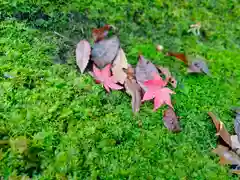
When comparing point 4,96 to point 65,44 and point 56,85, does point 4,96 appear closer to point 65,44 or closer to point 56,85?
point 56,85

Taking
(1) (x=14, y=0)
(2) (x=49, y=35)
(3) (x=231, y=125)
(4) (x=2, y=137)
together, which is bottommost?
(3) (x=231, y=125)

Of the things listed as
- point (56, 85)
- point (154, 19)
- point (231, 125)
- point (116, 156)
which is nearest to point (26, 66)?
point (56, 85)

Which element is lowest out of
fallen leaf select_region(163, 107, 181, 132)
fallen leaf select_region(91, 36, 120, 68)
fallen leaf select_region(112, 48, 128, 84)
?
fallen leaf select_region(163, 107, 181, 132)

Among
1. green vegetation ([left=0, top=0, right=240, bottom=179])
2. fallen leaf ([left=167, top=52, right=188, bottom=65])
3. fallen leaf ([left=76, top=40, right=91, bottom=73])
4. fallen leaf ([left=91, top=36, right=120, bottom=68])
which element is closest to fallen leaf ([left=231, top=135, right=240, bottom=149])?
green vegetation ([left=0, top=0, right=240, bottom=179])

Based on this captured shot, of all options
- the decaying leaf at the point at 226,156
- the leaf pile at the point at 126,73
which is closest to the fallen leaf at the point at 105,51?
the leaf pile at the point at 126,73

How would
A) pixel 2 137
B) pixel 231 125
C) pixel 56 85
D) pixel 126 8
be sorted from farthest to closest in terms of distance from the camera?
pixel 126 8, pixel 231 125, pixel 56 85, pixel 2 137

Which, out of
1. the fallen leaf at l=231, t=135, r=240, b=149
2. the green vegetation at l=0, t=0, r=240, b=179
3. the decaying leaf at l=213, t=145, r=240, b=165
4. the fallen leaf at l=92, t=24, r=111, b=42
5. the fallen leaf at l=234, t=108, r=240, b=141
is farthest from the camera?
the fallen leaf at l=92, t=24, r=111, b=42

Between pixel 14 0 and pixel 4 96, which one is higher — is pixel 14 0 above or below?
above

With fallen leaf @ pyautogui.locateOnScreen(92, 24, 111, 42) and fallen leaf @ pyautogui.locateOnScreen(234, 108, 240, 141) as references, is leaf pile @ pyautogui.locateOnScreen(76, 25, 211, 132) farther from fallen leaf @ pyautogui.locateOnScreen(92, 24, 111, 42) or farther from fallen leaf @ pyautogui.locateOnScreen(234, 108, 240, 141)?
fallen leaf @ pyautogui.locateOnScreen(234, 108, 240, 141)

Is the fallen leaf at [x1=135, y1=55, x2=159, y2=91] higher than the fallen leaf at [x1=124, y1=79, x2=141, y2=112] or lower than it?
higher
